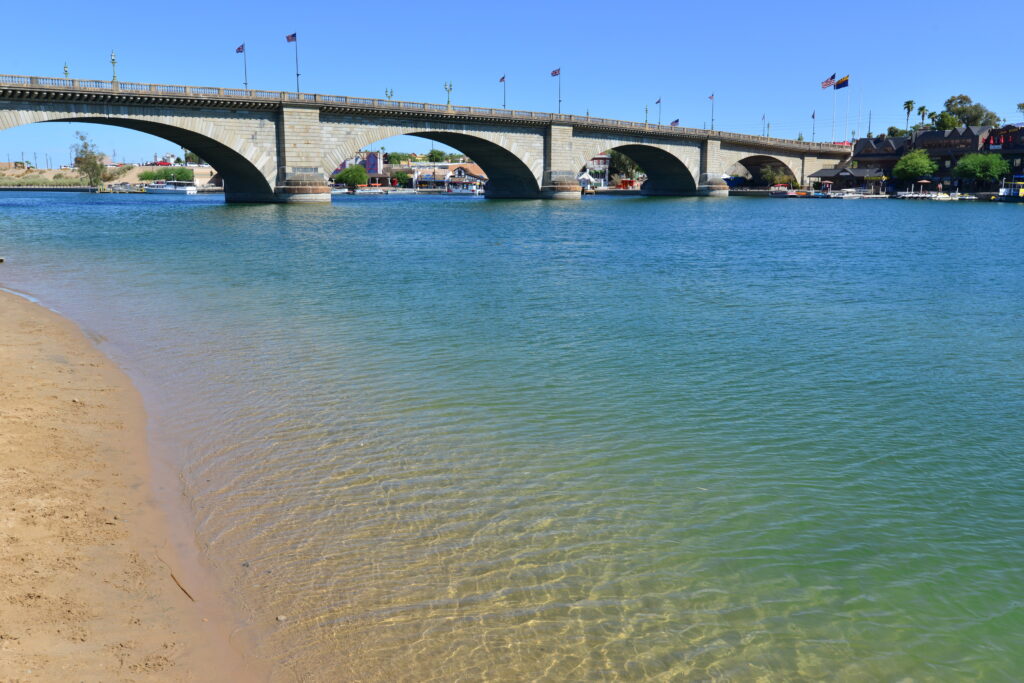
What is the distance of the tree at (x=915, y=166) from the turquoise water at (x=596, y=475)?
112 metres

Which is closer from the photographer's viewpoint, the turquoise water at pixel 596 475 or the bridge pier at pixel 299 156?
the turquoise water at pixel 596 475

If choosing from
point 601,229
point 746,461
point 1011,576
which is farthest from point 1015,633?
point 601,229

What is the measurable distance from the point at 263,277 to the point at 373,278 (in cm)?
327

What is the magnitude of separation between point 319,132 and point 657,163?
184ft

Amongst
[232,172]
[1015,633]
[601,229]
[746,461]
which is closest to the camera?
[1015,633]

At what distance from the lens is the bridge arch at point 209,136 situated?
50.9m

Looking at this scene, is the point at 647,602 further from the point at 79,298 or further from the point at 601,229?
the point at 601,229

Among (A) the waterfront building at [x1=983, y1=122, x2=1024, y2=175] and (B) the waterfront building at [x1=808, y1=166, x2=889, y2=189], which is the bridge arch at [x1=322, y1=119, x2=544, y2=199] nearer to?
(B) the waterfront building at [x1=808, y1=166, x2=889, y2=189]

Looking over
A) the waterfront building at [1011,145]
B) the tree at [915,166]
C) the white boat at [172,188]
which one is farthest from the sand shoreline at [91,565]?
the white boat at [172,188]

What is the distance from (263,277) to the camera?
24094 mm

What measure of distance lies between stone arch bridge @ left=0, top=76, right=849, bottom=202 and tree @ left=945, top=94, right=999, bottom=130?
217 ft

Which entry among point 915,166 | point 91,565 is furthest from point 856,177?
point 91,565

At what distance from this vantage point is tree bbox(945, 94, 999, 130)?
144625 millimetres

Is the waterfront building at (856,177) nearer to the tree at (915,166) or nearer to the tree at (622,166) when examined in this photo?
the tree at (915,166)
